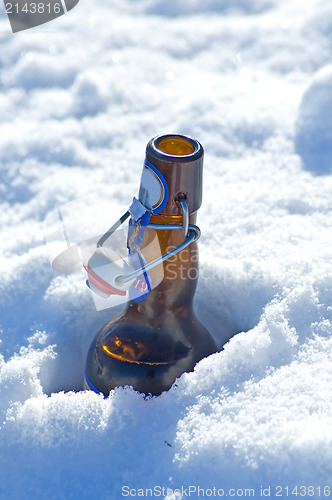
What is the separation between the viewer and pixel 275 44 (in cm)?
218

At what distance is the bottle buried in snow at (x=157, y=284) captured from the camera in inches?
36.8

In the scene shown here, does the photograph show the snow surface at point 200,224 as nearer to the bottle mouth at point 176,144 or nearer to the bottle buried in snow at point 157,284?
the bottle buried in snow at point 157,284

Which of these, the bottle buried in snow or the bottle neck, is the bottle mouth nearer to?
the bottle buried in snow

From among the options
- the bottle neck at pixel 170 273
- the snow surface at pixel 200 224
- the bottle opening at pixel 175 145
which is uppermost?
the bottle opening at pixel 175 145

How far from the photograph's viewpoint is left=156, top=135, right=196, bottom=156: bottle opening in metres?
0.99

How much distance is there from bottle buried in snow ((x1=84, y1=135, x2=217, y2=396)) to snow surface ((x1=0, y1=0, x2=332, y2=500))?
0.09 m

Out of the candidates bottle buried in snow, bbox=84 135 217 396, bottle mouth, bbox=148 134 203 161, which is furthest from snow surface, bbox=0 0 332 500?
bottle mouth, bbox=148 134 203 161

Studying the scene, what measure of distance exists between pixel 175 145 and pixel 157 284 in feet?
0.88

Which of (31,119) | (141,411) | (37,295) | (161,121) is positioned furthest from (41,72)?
(141,411)

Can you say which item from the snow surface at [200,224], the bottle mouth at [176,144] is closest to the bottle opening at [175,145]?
the bottle mouth at [176,144]

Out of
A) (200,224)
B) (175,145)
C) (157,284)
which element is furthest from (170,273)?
(200,224)

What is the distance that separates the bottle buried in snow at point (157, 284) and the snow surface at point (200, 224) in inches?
3.7

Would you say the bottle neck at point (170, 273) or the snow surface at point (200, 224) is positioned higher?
the bottle neck at point (170, 273)

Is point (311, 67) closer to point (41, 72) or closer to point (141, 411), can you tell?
point (41, 72)
